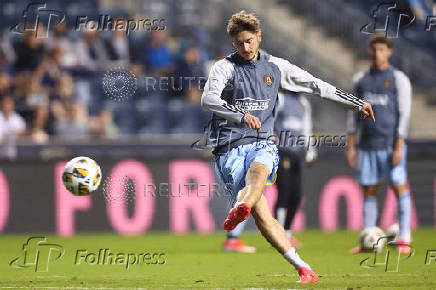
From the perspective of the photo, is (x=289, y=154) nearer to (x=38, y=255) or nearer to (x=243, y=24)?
(x=38, y=255)

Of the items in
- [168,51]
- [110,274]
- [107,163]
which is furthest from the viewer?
[168,51]

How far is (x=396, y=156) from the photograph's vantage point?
10266 mm

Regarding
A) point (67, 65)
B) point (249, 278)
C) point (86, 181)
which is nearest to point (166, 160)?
point (67, 65)

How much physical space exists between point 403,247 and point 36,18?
9689mm

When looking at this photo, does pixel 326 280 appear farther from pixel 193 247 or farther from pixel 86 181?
pixel 193 247

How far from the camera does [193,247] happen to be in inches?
459

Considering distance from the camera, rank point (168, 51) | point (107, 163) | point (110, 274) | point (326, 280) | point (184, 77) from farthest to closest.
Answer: point (168, 51) → point (184, 77) → point (107, 163) → point (110, 274) → point (326, 280)

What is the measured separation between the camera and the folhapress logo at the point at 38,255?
9.24 m

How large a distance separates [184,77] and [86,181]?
724 cm

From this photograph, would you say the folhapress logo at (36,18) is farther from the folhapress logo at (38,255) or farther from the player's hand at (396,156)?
the player's hand at (396,156)

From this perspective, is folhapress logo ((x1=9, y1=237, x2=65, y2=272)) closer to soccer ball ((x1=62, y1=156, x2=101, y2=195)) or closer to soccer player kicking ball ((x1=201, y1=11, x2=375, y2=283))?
soccer ball ((x1=62, y1=156, x2=101, y2=195))

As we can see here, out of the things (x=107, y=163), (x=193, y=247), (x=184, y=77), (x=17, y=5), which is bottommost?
(x=193, y=247)

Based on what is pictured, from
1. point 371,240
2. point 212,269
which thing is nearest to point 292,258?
point 212,269

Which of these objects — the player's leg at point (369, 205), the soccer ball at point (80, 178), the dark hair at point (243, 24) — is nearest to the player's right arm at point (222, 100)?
the dark hair at point (243, 24)
